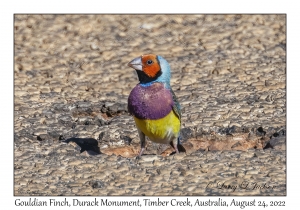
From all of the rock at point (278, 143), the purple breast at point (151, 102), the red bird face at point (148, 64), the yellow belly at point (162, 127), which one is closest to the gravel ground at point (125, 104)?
the rock at point (278, 143)

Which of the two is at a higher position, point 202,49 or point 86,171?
point 202,49

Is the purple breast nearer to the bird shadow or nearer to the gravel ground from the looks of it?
the gravel ground

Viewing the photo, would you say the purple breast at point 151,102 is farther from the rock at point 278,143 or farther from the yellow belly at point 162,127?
the rock at point 278,143

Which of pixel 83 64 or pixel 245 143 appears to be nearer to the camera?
pixel 245 143

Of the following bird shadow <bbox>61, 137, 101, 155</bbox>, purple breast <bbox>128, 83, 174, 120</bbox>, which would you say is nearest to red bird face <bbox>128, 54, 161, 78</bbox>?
purple breast <bbox>128, 83, 174, 120</bbox>

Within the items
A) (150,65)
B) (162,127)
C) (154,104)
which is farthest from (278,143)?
(150,65)
